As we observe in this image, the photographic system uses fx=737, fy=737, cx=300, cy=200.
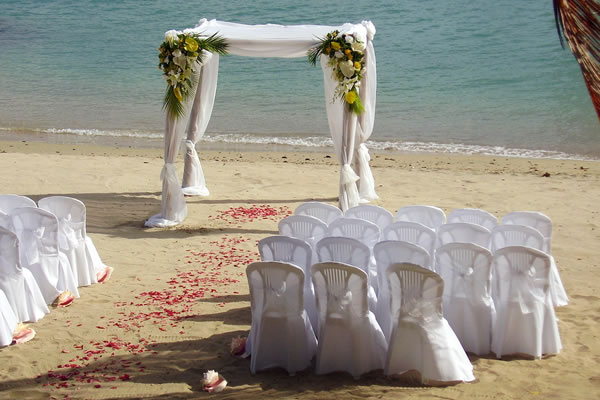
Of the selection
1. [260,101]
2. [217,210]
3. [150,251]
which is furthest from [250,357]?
[260,101]

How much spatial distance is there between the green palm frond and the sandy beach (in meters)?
2.71

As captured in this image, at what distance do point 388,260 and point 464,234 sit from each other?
104 centimetres

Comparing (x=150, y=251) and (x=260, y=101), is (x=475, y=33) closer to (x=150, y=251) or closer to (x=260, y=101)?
(x=260, y=101)

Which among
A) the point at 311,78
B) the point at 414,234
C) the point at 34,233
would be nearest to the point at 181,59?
the point at 34,233

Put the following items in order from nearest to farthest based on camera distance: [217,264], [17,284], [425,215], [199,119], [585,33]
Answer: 1. [585,33]
2. [17,284]
3. [425,215]
4. [217,264]
5. [199,119]

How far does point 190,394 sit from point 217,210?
240 inches

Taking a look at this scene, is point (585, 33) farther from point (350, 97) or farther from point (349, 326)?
point (350, 97)

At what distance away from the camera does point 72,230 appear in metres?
8.34

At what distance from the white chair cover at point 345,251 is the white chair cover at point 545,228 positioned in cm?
188

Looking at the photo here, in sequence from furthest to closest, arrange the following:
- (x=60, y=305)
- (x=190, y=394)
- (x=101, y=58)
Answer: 1. (x=101, y=58)
2. (x=60, y=305)
3. (x=190, y=394)

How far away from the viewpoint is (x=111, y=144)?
18172mm

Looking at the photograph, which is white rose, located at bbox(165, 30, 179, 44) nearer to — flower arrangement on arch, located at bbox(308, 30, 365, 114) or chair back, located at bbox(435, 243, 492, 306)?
flower arrangement on arch, located at bbox(308, 30, 365, 114)

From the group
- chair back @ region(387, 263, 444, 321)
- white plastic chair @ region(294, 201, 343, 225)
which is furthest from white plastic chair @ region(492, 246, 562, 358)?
white plastic chair @ region(294, 201, 343, 225)

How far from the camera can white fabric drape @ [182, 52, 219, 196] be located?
480 inches
